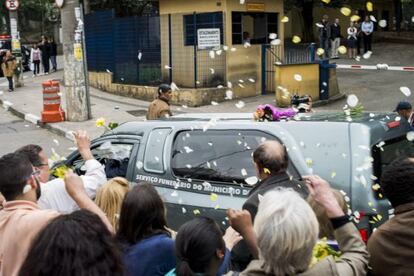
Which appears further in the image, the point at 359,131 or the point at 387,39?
the point at 387,39

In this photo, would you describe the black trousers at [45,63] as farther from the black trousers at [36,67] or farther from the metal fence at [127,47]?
the metal fence at [127,47]

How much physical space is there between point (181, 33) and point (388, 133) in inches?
517

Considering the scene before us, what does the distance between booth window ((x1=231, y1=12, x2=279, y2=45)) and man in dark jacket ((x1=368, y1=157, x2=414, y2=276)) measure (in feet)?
47.4

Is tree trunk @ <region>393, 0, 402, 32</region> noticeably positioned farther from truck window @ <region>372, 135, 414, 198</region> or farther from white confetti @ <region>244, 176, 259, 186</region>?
white confetti @ <region>244, 176, 259, 186</region>

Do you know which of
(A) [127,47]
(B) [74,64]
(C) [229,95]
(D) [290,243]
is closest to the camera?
(D) [290,243]

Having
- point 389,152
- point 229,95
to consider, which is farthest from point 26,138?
point 389,152

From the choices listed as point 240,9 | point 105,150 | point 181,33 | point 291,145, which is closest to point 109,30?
point 181,33

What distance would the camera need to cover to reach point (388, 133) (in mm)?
4559

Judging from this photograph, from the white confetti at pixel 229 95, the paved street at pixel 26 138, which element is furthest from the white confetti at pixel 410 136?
the white confetti at pixel 229 95

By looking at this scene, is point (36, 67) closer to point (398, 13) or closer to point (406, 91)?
point (406, 91)

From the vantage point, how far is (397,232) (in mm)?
2896

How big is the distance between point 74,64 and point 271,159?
11481mm

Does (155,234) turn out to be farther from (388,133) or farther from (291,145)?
(388,133)

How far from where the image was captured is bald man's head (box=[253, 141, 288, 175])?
3980mm
